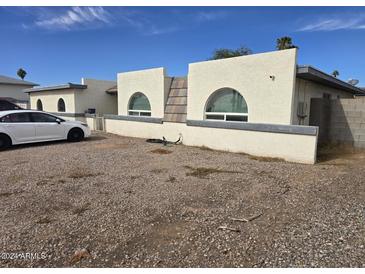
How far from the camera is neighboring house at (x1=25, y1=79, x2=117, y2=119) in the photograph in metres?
15.7

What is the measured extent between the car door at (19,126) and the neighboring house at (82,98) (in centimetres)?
607

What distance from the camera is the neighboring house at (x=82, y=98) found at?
15.7 m

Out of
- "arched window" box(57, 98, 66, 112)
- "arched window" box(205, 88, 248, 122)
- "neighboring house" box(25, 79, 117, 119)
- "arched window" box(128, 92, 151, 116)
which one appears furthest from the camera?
"arched window" box(57, 98, 66, 112)

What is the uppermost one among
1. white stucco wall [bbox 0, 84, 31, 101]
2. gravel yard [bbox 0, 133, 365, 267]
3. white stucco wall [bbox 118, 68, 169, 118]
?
white stucco wall [bbox 0, 84, 31, 101]

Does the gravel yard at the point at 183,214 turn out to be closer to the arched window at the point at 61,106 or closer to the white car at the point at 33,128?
the white car at the point at 33,128

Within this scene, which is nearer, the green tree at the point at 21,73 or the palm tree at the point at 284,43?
the palm tree at the point at 284,43

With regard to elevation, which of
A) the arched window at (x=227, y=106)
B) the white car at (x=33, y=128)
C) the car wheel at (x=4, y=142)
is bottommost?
the car wheel at (x=4, y=142)

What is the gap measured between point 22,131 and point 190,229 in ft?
30.1

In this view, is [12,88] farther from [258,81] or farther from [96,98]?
[258,81]

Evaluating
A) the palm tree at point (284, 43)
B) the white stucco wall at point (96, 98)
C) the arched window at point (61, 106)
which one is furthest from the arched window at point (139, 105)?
the palm tree at point (284, 43)

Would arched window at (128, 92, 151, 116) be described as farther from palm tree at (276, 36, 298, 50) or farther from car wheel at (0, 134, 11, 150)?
palm tree at (276, 36, 298, 50)

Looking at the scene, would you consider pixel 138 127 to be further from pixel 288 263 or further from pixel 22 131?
pixel 288 263

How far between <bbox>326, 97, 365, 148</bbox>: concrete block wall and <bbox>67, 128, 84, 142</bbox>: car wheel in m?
10.8

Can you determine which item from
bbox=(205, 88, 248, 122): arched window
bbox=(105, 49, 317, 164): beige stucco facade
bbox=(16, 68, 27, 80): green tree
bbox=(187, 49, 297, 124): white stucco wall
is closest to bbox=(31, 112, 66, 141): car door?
bbox=(105, 49, 317, 164): beige stucco facade
